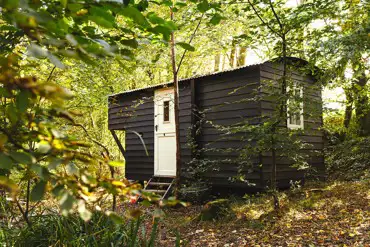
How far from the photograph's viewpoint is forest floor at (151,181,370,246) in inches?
195

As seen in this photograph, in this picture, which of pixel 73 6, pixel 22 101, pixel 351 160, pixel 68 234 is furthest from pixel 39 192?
pixel 351 160

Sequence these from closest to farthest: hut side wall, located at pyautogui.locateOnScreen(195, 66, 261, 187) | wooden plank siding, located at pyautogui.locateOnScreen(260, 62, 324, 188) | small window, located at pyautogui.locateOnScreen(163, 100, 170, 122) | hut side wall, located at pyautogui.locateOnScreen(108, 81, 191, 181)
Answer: wooden plank siding, located at pyautogui.locateOnScreen(260, 62, 324, 188)
hut side wall, located at pyautogui.locateOnScreen(195, 66, 261, 187)
hut side wall, located at pyautogui.locateOnScreen(108, 81, 191, 181)
small window, located at pyautogui.locateOnScreen(163, 100, 170, 122)

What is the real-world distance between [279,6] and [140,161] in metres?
6.55

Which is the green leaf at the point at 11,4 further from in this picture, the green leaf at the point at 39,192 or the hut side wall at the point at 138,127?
the hut side wall at the point at 138,127

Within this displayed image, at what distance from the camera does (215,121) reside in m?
8.72

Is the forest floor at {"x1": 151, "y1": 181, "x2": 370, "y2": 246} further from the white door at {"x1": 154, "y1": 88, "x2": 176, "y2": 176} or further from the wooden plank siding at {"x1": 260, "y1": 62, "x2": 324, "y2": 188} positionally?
the white door at {"x1": 154, "y1": 88, "x2": 176, "y2": 176}

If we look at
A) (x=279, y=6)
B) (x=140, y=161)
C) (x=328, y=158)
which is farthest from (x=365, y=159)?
(x=140, y=161)

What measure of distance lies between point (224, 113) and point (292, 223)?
3.50m

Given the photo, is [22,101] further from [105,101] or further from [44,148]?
[105,101]

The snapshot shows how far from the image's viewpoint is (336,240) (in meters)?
4.70

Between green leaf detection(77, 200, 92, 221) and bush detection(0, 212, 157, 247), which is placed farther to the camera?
bush detection(0, 212, 157, 247)

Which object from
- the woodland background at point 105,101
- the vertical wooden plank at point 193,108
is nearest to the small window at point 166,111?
the vertical wooden plank at point 193,108

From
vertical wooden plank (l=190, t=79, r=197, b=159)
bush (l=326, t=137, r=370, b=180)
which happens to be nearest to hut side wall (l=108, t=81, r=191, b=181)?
vertical wooden plank (l=190, t=79, r=197, b=159)

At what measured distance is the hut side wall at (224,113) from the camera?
795 cm
